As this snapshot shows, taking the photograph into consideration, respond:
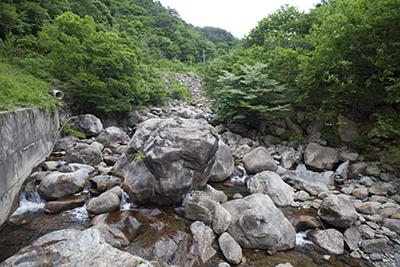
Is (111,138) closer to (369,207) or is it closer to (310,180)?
(310,180)

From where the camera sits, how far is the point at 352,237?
4.57m

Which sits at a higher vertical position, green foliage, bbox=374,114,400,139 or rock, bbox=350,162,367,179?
green foliage, bbox=374,114,400,139

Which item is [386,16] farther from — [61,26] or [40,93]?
[61,26]

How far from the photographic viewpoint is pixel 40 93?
769 centimetres

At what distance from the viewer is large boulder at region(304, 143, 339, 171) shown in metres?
7.49

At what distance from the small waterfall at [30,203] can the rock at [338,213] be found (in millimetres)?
6005

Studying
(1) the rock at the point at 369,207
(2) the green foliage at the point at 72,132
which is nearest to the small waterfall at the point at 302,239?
(1) the rock at the point at 369,207

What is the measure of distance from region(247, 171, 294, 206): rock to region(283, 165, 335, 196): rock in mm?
501

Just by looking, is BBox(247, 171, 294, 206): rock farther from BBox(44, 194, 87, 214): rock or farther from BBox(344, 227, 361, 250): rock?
BBox(44, 194, 87, 214): rock

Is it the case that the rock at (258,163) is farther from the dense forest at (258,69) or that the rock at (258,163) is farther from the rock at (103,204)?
the rock at (103,204)

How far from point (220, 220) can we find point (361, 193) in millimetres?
4000

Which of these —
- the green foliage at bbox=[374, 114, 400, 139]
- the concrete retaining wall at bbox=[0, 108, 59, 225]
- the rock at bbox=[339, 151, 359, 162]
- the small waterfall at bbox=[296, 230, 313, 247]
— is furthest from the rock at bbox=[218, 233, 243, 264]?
the rock at bbox=[339, 151, 359, 162]

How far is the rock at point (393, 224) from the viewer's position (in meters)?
4.79

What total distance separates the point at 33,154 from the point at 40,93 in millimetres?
2632
